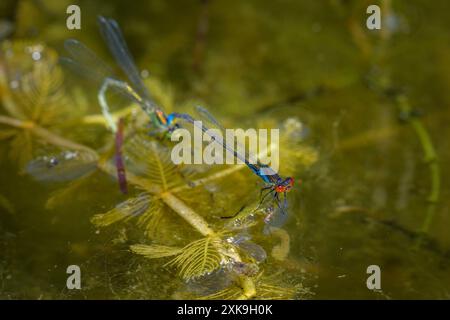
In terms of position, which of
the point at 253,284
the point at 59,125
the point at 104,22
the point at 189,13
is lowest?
the point at 253,284

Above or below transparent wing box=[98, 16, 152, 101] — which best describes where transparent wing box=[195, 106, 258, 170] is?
below

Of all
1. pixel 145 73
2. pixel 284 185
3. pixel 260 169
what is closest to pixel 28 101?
pixel 145 73

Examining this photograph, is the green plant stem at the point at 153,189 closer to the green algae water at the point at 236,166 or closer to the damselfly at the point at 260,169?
the green algae water at the point at 236,166

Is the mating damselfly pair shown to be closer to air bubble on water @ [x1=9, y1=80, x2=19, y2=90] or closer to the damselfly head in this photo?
the damselfly head

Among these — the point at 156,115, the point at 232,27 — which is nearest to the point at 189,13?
the point at 232,27

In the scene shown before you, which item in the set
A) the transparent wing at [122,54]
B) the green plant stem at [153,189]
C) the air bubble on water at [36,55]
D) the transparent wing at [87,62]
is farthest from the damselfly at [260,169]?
the air bubble on water at [36,55]

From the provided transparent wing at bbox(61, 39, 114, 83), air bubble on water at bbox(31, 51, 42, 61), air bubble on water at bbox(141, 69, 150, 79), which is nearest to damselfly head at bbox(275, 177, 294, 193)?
transparent wing at bbox(61, 39, 114, 83)

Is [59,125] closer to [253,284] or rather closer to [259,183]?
[259,183]

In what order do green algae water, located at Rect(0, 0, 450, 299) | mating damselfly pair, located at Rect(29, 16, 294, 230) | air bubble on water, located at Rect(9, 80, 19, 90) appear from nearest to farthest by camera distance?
green algae water, located at Rect(0, 0, 450, 299), mating damselfly pair, located at Rect(29, 16, 294, 230), air bubble on water, located at Rect(9, 80, 19, 90)

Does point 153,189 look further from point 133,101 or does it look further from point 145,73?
point 145,73
